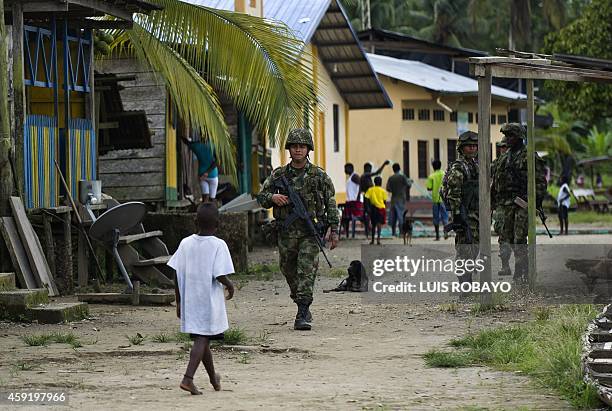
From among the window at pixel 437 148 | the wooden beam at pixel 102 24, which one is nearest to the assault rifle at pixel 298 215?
the wooden beam at pixel 102 24

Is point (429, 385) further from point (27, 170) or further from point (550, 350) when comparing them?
point (27, 170)

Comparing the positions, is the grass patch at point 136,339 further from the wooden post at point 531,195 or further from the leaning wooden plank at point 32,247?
the wooden post at point 531,195

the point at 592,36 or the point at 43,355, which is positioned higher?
the point at 592,36

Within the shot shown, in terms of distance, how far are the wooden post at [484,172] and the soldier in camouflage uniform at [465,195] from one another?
670 millimetres

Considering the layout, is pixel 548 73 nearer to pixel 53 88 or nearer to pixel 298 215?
pixel 298 215

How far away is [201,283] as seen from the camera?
7.93 m

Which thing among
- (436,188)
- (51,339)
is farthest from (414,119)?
(51,339)

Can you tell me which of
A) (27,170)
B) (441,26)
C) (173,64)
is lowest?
(27,170)

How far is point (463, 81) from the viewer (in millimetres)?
44781

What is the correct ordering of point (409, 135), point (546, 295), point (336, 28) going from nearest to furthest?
point (546, 295)
point (336, 28)
point (409, 135)

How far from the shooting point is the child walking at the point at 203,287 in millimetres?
7871

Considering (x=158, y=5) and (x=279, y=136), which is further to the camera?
(x=279, y=136)

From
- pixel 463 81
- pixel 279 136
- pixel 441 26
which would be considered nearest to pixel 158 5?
pixel 279 136

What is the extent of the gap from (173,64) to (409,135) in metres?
26.0
